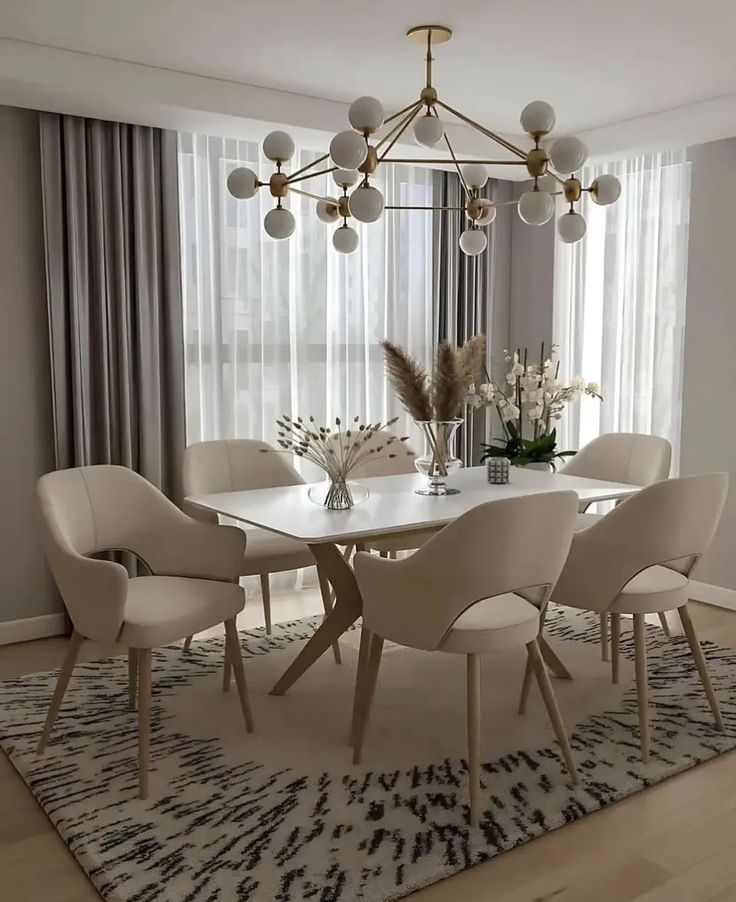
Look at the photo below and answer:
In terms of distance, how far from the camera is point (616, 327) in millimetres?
4887

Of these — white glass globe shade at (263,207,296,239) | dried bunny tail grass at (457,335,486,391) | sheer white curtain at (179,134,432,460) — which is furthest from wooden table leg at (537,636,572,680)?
sheer white curtain at (179,134,432,460)

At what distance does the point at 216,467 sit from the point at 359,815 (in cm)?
185

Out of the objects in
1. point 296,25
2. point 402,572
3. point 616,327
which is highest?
point 296,25

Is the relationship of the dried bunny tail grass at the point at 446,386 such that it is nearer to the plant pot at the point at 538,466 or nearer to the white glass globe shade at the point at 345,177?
the white glass globe shade at the point at 345,177

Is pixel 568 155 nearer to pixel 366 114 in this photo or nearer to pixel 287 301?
pixel 366 114

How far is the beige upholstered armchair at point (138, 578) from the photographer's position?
8.60ft

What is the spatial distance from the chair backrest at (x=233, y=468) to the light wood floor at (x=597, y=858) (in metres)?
1.47

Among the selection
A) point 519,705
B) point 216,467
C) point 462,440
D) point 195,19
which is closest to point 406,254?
point 462,440

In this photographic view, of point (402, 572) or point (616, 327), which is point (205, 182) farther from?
point (402, 572)

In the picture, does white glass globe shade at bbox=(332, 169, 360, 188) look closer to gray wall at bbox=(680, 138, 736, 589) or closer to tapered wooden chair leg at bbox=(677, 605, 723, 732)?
tapered wooden chair leg at bbox=(677, 605, 723, 732)

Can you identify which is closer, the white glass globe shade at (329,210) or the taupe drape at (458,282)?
the white glass globe shade at (329,210)

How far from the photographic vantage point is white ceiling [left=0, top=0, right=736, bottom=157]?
300 centimetres

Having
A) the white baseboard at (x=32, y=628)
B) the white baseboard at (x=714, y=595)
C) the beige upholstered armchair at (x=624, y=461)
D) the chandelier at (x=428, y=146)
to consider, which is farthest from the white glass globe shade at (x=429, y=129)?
the white baseboard at (x=714, y=595)

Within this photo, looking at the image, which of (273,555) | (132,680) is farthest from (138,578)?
(273,555)
